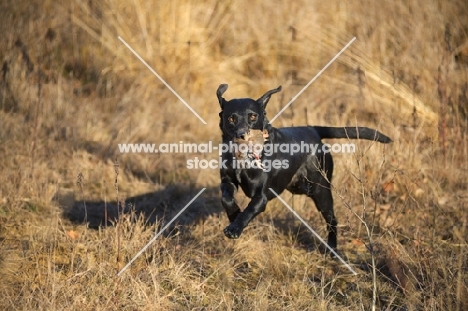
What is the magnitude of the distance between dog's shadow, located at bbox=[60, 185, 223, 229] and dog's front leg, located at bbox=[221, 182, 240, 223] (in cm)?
112

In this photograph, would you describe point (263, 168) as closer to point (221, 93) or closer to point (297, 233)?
point (221, 93)

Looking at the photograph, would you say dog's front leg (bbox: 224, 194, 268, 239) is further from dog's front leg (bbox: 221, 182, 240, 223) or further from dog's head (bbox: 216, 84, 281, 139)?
dog's head (bbox: 216, 84, 281, 139)

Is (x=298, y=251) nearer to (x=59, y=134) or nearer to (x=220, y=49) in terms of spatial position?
(x=59, y=134)

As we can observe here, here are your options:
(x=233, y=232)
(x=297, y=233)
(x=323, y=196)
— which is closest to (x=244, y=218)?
(x=233, y=232)

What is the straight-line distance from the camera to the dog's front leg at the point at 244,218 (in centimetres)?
475

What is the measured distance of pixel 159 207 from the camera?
686 cm

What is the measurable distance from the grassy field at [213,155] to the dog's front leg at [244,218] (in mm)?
365

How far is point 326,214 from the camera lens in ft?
19.7

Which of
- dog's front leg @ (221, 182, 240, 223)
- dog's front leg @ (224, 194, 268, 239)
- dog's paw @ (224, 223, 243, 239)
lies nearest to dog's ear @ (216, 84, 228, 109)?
dog's front leg @ (221, 182, 240, 223)

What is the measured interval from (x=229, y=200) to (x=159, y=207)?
6.40 ft

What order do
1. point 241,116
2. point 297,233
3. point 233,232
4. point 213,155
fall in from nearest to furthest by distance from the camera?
point 233,232 < point 241,116 < point 297,233 < point 213,155

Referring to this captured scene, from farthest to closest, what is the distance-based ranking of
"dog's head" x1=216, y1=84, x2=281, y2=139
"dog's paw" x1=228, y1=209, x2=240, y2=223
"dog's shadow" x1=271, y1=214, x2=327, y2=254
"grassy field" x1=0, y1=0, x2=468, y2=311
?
"dog's shadow" x1=271, y1=214, x2=327, y2=254
"dog's paw" x1=228, y1=209, x2=240, y2=223
"dog's head" x1=216, y1=84, x2=281, y2=139
"grassy field" x1=0, y1=0, x2=468, y2=311

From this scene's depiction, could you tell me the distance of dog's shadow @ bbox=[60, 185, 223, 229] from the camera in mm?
6395

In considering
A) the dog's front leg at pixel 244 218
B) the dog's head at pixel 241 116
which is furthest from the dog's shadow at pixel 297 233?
the dog's head at pixel 241 116
